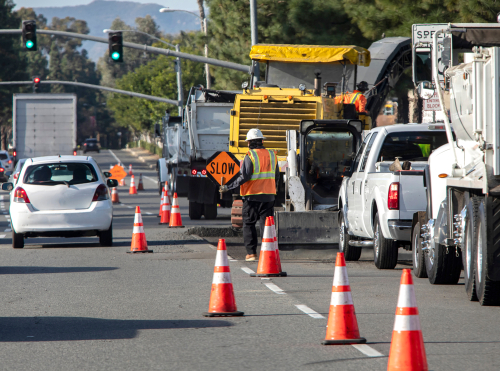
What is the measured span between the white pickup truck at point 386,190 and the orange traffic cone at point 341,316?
444 cm

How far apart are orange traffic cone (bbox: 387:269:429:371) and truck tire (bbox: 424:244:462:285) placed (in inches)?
186

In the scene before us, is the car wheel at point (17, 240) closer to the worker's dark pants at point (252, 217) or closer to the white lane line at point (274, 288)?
the worker's dark pants at point (252, 217)

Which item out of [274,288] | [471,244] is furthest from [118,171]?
[471,244]

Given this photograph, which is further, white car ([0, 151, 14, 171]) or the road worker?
white car ([0, 151, 14, 171])

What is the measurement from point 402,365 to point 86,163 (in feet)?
37.5

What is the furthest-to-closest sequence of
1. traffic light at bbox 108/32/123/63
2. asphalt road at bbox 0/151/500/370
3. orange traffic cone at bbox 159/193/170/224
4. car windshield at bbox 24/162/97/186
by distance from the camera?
traffic light at bbox 108/32/123/63
orange traffic cone at bbox 159/193/170/224
car windshield at bbox 24/162/97/186
asphalt road at bbox 0/151/500/370

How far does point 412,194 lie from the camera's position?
11.7 metres

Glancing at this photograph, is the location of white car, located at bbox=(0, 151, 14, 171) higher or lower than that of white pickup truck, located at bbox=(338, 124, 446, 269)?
higher

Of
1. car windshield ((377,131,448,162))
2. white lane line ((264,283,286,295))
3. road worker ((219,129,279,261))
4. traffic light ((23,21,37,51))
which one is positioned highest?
traffic light ((23,21,37,51))

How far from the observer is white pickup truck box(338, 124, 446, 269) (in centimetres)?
1162

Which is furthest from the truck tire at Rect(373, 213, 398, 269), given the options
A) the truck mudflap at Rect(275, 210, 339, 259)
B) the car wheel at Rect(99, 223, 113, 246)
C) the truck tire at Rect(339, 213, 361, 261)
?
the car wheel at Rect(99, 223, 113, 246)

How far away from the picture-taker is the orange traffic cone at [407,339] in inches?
231

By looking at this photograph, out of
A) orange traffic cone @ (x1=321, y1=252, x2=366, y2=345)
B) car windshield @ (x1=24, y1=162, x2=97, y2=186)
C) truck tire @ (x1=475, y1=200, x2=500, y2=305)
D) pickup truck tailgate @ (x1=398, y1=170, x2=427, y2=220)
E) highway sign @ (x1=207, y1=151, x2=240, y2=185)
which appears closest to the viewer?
orange traffic cone @ (x1=321, y1=252, x2=366, y2=345)

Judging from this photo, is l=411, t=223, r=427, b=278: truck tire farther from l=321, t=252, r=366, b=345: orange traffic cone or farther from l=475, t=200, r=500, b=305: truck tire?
l=321, t=252, r=366, b=345: orange traffic cone
